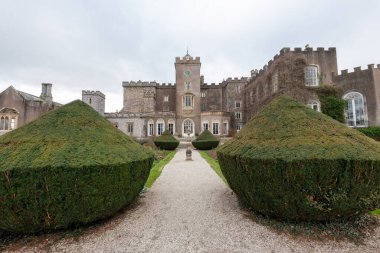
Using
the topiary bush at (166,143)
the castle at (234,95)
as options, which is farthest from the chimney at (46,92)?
the topiary bush at (166,143)

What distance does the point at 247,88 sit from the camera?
3347 centimetres

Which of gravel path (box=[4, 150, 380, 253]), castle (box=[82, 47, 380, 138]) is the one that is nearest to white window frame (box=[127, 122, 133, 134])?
castle (box=[82, 47, 380, 138])

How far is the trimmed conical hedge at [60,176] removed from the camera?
338 centimetres

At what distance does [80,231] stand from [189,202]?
294cm

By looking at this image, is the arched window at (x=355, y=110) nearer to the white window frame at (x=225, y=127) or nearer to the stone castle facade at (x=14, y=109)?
the white window frame at (x=225, y=127)

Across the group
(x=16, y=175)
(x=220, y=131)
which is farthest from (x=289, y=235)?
(x=220, y=131)

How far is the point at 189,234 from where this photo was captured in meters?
3.92

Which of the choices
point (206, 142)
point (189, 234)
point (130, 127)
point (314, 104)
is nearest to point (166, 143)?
point (206, 142)

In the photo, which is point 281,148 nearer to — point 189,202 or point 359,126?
point 189,202

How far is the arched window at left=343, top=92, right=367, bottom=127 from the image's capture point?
19.0 metres

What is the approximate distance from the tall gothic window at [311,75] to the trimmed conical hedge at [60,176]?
21652mm

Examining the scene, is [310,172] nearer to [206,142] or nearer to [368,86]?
[206,142]

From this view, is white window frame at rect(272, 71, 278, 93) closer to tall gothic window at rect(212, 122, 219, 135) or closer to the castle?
the castle

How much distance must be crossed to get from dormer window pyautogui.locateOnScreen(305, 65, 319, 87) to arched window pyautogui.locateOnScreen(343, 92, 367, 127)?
3392 millimetres
